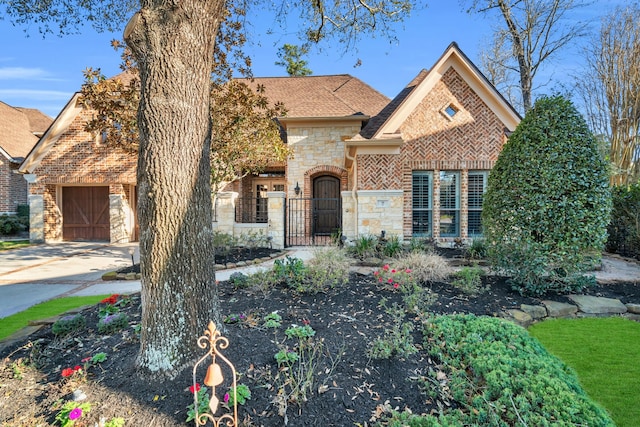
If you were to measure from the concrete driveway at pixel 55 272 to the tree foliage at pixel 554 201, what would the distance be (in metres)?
7.04

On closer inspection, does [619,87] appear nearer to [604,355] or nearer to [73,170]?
[604,355]

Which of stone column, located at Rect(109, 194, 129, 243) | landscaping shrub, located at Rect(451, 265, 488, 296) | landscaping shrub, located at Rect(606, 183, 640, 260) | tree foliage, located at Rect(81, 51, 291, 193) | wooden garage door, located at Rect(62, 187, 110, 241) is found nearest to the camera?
landscaping shrub, located at Rect(451, 265, 488, 296)

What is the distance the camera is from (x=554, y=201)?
5039 millimetres

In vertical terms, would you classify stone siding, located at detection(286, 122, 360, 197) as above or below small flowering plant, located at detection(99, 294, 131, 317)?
above

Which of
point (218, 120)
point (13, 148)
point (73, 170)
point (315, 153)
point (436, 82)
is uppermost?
point (436, 82)

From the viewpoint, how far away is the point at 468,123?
1014cm

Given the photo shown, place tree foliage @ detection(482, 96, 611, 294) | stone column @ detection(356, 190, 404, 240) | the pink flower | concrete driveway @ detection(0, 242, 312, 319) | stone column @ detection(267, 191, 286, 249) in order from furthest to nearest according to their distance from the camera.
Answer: stone column @ detection(267, 191, 286, 249)
stone column @ detection(356, 190, 404, 240)
concrete driveway @ detection(0, 242, 312, 319)
tree foliage @ detection(482, 96, 611, 294)
the pink flower

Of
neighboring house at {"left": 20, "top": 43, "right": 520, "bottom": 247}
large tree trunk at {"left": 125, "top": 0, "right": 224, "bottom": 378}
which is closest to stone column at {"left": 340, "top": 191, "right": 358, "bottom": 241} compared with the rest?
neighboring house at {"left": 20, "top": 43, "right": 520, "bottom": 247}

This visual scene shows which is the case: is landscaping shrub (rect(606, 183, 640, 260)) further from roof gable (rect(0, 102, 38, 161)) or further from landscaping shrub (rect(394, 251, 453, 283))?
roof gable (rect(0, 102, 38, 161))

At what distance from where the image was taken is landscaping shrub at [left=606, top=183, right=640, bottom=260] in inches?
329

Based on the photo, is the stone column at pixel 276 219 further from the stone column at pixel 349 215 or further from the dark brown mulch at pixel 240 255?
the stone column at pixel 349 215

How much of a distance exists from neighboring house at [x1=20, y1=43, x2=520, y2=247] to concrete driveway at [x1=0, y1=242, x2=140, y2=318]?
8.57 feet

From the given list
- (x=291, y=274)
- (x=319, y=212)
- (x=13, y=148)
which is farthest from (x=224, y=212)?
(x=13, y=148)

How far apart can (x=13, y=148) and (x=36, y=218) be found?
6.41 m
